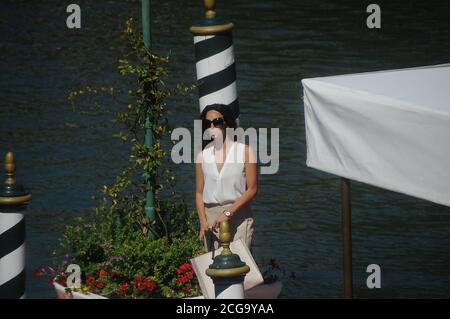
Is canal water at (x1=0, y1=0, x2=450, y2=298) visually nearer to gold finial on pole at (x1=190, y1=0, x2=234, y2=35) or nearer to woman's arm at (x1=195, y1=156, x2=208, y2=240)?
woman's arm at (x1=195, y1=156, x2=208, y2=240)

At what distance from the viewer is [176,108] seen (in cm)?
1853

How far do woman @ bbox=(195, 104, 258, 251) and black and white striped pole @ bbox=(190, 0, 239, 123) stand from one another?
2.05 ft

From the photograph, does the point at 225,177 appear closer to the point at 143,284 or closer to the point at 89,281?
the point at 143,284

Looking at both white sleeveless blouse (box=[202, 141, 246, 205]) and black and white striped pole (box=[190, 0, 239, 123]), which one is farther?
black and white striped pole (box=[190, 0, 239, 123])

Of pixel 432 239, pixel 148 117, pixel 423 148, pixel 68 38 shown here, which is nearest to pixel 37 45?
pixel 68 38

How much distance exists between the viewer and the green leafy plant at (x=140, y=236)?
9.66 metres

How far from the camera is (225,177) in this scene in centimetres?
939

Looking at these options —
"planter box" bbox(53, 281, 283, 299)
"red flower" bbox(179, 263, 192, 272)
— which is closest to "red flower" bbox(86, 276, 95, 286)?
"planter box" bbox(53, 281, 283, 299)

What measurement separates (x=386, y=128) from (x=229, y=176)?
6.16 feet

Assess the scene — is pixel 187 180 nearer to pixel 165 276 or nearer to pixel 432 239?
pixel 432 239

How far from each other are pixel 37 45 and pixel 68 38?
0.55m

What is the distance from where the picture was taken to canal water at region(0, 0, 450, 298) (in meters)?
13.2

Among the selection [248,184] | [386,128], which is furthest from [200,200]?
[386,128]

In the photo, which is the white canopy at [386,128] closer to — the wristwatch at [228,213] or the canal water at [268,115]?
the wristwatch at [228,213]
